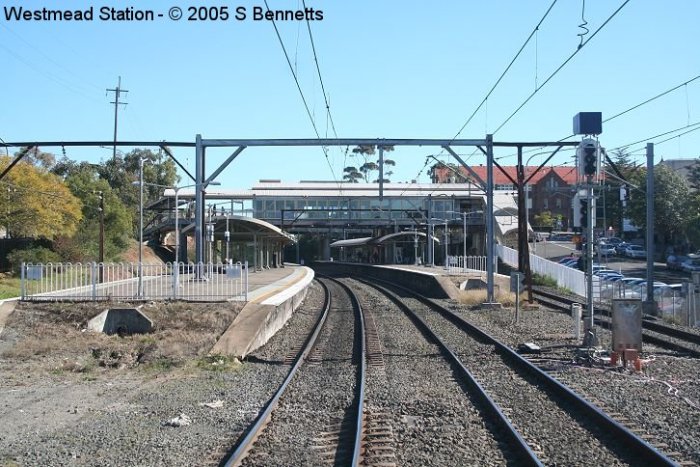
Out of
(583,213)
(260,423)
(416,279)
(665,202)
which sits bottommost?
(260,423)

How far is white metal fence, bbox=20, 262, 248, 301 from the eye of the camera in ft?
67.4

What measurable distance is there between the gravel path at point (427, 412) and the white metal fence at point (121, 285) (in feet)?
19.6

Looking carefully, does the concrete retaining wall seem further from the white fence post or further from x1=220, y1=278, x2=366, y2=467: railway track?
x1=220, y1=278, x2=366, y2=467: railway track

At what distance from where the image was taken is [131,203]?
85.1m

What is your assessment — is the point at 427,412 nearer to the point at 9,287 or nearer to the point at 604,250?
the point at 604,250

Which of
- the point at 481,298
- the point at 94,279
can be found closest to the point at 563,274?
the point at 481,298

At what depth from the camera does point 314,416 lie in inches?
398

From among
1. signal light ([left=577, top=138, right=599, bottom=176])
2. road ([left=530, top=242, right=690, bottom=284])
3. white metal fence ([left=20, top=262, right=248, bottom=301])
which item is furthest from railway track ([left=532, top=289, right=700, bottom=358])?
road ([left=530, top=242, right=690, bottom=284])

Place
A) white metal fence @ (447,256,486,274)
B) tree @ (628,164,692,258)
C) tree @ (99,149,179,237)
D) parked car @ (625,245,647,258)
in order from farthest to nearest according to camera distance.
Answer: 1. tree @ (99,149,179,237)
2. parked car @ (625,245,647,258)
3. tree @ (628,164,692,258)
4. white metal fence @ (447,256,486,274)

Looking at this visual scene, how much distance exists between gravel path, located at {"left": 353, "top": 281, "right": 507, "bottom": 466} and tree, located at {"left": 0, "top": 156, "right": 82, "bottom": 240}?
27.5 m

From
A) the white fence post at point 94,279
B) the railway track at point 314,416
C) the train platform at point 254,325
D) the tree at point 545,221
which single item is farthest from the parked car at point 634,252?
the white fence post at point 94,279

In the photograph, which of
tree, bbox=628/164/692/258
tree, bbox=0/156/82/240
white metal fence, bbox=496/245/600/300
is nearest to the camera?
tree, bbox=0/156/82/240

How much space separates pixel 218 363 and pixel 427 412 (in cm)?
575

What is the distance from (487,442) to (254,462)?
8.81ft
